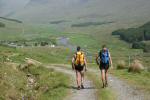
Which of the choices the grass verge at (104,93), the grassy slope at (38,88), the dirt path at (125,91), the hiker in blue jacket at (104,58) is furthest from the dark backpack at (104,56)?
the grassy slope at (38,88)

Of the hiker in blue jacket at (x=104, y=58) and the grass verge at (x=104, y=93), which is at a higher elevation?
the hiker in blue jacket at (x=104, y=58)

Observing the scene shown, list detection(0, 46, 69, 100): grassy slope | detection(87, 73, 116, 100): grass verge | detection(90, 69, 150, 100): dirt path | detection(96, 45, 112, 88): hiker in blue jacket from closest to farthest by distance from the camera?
detection(87, 73, 116, 100): grass verge, detection(90, 69, 150, 100): dirt path, detection(0, 46, 69, 100): grassy slope, detection(96, 45, 112, 88): hiker in blue jacket

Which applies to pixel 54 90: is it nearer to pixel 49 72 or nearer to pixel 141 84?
pixel 141 84

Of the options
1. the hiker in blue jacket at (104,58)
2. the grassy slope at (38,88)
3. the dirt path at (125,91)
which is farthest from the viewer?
the hiker in blue jacket at (104,58)

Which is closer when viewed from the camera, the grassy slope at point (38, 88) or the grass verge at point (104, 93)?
the grass verge at point (104, 93)

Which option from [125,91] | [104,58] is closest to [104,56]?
[104,58]

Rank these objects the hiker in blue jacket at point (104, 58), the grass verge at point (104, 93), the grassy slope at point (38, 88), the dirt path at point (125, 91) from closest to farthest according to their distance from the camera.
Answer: the grass verge at point (104, 93), the dirt path at point (125, 91), the grassy slope at point (38, 88), the hiker in blue jacket at point (104, 58)

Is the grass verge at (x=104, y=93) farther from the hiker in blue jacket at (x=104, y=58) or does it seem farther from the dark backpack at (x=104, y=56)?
the dark backpack at (x=104, y=56)

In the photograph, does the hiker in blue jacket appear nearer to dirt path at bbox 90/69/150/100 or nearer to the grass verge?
the grass verge

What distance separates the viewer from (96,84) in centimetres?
3047

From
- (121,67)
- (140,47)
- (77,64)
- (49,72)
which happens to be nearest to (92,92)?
(77,64)

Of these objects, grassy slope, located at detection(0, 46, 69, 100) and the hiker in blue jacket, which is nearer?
grassy slope, located at detection(0, 46, 69, 100)

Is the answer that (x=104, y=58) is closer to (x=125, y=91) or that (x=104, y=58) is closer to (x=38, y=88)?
(x=125, y=91)

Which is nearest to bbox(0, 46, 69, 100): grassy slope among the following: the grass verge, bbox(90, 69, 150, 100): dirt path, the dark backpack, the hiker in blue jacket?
the grass verge
